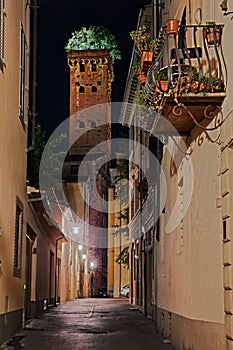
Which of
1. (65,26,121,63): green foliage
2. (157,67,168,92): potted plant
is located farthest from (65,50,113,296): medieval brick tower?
(157,67,168,92): potted plant

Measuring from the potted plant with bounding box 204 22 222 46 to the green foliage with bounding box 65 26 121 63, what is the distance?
61.7m

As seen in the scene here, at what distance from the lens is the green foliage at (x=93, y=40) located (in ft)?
229

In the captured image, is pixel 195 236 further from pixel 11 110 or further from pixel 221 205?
pixel 11 110

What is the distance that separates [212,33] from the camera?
9227 mm

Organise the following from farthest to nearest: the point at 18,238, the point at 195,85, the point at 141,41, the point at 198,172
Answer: the point at 18,238 → the point at 141,41 → the point at 198,172 → the point at 195,85

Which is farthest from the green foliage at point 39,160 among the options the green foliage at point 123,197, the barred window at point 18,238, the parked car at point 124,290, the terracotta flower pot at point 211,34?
the parked car at point 124,290

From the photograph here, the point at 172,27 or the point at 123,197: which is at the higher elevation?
the point at 123,197

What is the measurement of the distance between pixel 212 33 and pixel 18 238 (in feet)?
26.8

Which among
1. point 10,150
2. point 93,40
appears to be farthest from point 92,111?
point 10,150

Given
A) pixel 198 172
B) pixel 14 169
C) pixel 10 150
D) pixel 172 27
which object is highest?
pixel 172 27

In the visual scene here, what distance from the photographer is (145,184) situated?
23.5 m

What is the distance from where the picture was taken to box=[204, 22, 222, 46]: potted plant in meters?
9.18

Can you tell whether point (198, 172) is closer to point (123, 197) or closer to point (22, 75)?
point (22, 75)

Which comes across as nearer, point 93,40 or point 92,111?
point 92,111
